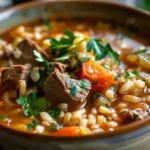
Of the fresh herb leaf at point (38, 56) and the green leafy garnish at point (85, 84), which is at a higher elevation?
the fresh herb leaf at point (38, 56)

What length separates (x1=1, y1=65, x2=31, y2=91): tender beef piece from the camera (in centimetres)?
265

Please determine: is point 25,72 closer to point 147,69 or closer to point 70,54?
point 70,54

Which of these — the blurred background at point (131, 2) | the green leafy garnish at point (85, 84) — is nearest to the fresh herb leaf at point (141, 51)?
the green leafy garnish at point (85, 84)

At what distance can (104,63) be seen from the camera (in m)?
2.92

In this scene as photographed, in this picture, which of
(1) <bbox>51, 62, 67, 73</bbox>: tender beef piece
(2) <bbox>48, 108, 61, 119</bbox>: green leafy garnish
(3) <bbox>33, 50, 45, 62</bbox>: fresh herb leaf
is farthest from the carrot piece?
(3) <bbox>33, 50, 45, 62</bbox>: fresh herb leaf

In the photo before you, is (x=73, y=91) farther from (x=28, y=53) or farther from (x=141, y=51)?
(x=141, y=51)

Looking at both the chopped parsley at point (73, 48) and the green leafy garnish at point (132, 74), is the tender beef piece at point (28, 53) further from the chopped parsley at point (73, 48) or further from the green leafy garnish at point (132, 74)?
the green leafy garnish at point (132, 74)

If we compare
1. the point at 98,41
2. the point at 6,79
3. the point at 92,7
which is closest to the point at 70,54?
the point at 98,41

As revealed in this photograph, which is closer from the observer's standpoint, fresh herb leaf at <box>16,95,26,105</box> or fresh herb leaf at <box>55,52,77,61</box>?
fresh herb leaf at <box>16,95,26,105</box>

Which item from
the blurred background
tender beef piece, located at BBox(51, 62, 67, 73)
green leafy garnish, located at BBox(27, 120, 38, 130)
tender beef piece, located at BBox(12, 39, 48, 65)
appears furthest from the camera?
the blurred background

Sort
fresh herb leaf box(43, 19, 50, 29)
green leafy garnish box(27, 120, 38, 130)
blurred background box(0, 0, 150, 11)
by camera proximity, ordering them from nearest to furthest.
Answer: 1. green leafy garnish box(27, 120, 38, 130)
2. fresh herb leaf box(43, 19, 50, 29)
3. blurred background box(0, 0, 150, 11)

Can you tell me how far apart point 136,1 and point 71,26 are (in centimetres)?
109

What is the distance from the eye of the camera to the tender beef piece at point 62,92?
2518mm

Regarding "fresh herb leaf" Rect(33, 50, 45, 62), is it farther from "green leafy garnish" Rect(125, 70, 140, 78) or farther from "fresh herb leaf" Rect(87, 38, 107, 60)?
"green leafy garnish" Rect(125, 70, 140, 78)
